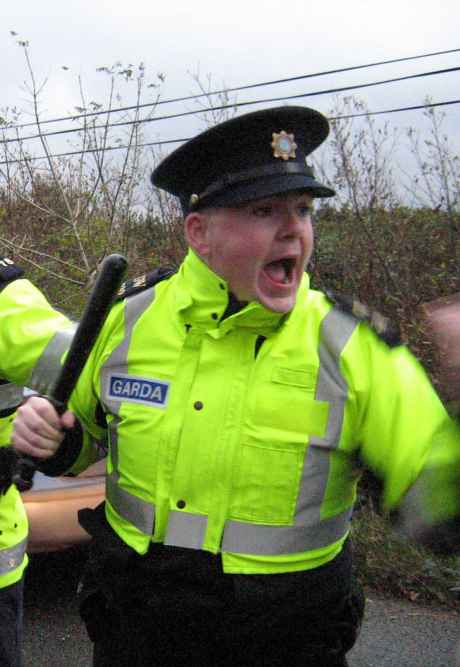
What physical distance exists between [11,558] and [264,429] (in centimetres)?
99

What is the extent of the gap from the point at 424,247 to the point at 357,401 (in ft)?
17.7

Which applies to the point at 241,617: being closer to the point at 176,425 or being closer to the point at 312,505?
the point at 312,505

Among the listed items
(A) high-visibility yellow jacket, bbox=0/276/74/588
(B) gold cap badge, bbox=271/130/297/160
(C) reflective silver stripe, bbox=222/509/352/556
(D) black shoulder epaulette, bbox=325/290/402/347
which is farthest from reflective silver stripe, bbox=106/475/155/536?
(B) gold cap badge, bbox=271/130/297/160

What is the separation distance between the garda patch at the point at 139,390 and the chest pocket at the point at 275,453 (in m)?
0.23

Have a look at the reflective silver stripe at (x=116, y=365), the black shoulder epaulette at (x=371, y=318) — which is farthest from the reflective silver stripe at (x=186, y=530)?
the black shoulder epaulette at (x=371, y=318)

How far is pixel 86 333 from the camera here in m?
2.12

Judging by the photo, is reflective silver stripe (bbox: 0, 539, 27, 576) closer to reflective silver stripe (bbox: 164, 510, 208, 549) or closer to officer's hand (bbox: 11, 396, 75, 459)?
officer's hand (bbox: 11, 396, 75, 459)

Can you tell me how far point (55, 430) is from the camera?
218 cm

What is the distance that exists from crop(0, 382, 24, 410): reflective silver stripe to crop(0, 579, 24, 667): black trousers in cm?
51

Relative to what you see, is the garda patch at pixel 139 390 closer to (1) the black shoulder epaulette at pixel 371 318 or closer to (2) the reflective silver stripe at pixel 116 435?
(2) the reflective silver stripe at pixel 116 435

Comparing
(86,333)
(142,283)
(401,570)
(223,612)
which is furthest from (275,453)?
(401,570)

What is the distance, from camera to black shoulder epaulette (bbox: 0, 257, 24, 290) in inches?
98.7

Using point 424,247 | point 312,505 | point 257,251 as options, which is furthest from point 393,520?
point 424,247

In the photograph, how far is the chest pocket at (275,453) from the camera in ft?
6.96
